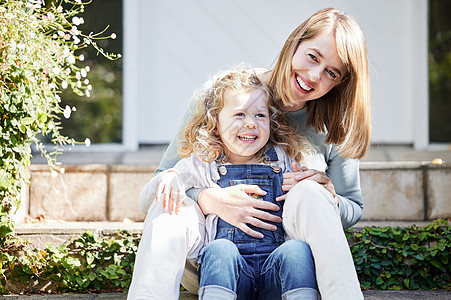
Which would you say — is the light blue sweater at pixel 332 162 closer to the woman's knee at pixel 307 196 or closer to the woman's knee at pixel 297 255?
the woman's knee at pixel 307 196

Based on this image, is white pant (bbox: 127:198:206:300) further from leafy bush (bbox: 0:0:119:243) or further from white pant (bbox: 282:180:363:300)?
leafy bush (bbox: 0:0:119:243)

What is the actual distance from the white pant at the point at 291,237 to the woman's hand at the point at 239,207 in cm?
8

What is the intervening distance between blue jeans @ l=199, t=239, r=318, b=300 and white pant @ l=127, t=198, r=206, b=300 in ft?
0.25

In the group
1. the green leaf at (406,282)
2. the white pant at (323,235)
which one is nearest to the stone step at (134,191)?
the green leaf at (406,282)

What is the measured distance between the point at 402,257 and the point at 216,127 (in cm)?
100

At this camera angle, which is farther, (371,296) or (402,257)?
(402,257)

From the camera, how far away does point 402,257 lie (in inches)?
93.4

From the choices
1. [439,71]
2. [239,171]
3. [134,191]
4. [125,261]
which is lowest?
[125,261]

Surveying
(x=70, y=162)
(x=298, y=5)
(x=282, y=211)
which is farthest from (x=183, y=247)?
(x=298, y=5)

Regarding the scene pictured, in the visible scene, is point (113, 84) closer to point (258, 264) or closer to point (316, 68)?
point (316, 68)

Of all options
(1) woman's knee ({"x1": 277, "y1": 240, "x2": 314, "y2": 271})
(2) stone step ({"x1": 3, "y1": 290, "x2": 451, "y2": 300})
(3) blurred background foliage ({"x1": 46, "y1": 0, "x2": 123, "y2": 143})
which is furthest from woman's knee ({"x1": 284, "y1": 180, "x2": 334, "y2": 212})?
(3) blurred background foliage ({"x1": 46, "y1": 0, "x2": 123, "y2": 143})

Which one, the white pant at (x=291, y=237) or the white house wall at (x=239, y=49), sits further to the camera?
the white house wall at (x=239, y=49)

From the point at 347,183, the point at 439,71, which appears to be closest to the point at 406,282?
the point at 347,183

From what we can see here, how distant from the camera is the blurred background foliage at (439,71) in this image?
3.66 meters
